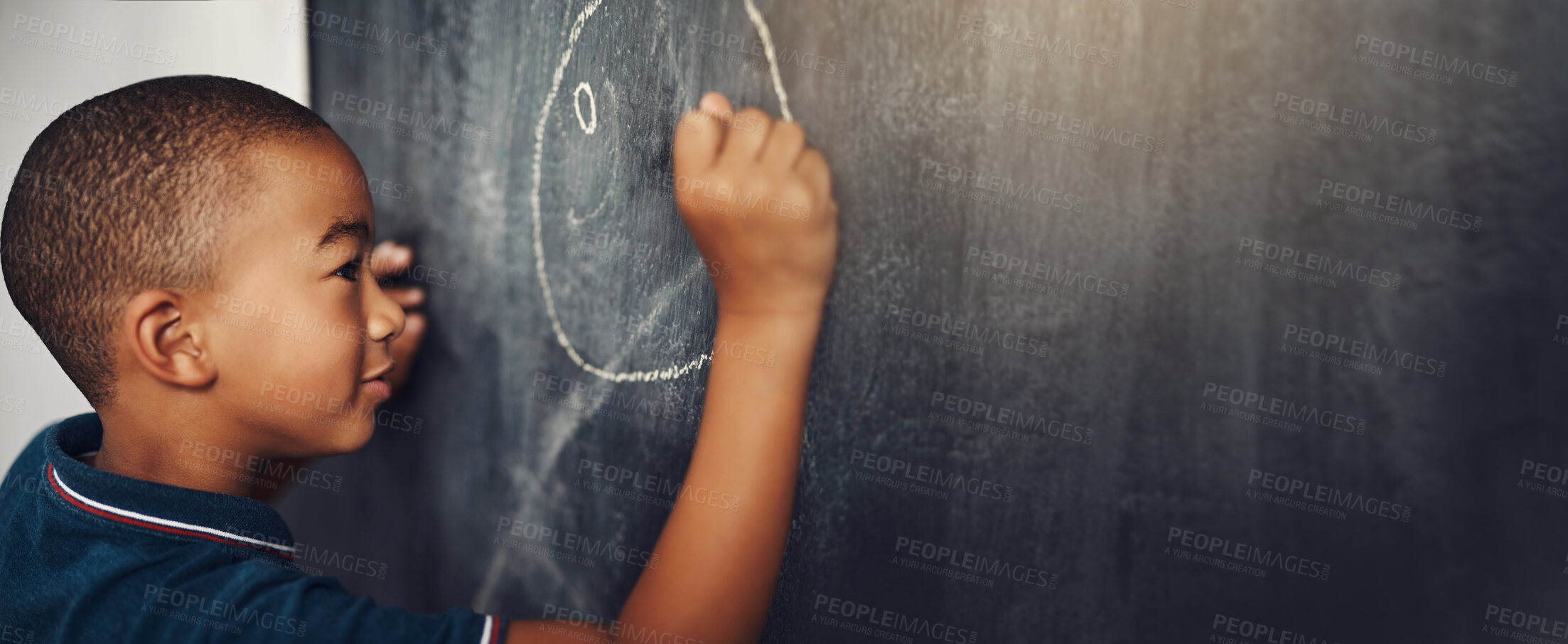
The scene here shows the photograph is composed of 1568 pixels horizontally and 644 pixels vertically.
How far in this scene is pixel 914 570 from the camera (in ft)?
2.40

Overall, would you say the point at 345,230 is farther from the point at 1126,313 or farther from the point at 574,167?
the point at 1126,313

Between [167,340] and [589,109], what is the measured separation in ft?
1.43

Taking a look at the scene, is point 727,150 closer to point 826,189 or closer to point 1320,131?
point 826,189

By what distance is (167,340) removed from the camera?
0.72 metres

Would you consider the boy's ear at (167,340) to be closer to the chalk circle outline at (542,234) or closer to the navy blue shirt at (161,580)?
the navy blue shirt at (161,580)

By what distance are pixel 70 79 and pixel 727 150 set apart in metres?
1.56

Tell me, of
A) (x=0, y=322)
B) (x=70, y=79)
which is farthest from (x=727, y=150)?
(x=0, y=322)

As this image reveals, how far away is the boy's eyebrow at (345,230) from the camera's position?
745mm

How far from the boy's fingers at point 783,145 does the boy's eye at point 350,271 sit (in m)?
0.37

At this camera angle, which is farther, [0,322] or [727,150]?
[0,322]

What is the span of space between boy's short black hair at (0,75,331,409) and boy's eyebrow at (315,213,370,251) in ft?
0.20

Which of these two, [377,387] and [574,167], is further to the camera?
[574,167]

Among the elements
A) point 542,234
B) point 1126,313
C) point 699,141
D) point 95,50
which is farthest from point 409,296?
point 95,50

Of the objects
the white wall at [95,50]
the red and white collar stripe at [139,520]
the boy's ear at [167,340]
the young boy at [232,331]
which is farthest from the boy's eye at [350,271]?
the white wall at [95,50]
